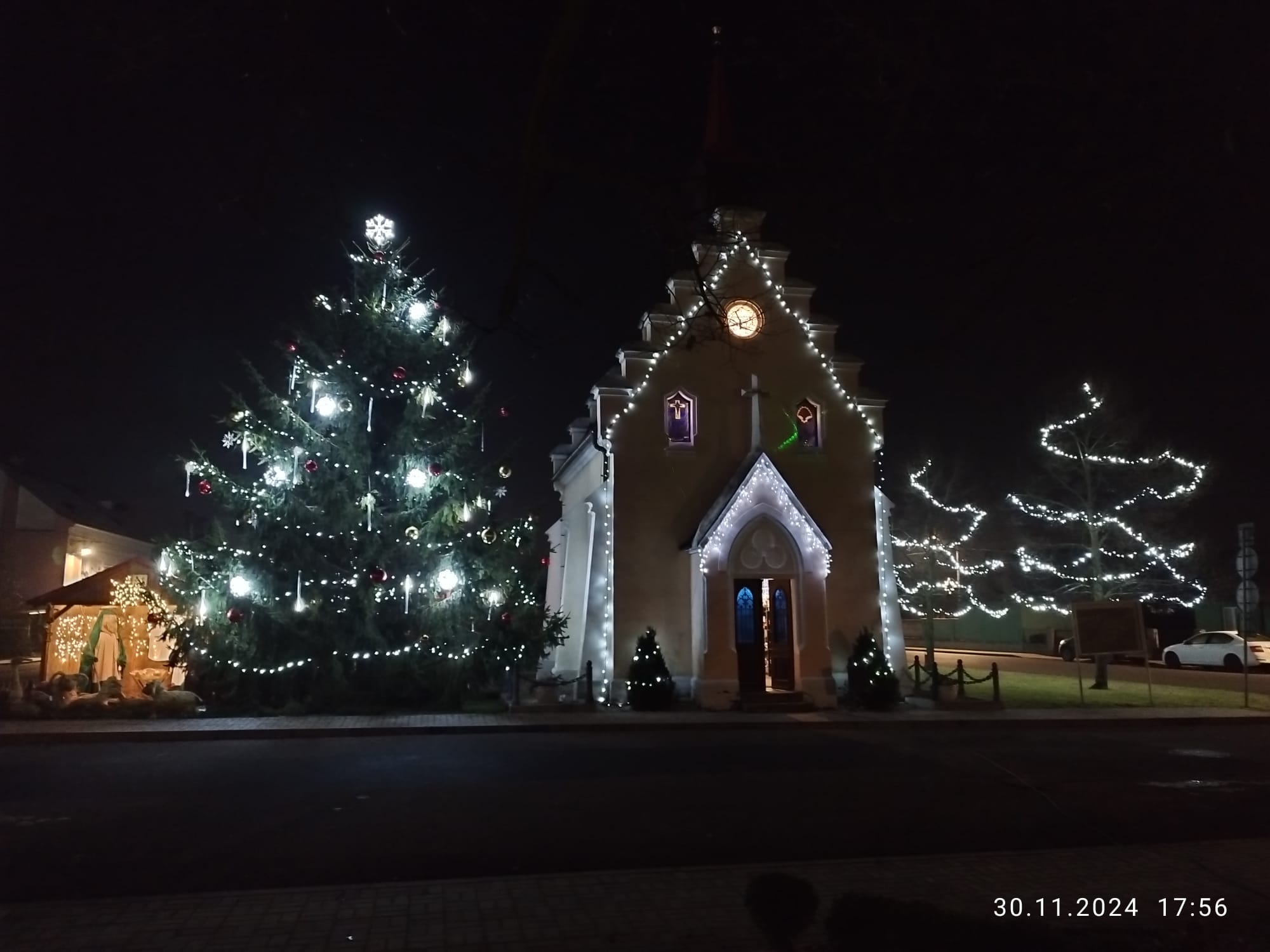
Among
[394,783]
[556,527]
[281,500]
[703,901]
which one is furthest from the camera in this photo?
[556,527]

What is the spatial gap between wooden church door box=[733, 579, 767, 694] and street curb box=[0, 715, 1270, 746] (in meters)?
2.12

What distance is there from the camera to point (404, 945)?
5.47 metres

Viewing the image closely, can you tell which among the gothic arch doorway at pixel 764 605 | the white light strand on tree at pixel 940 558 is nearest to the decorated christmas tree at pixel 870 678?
the gothic arch doorway at pixel 764 605

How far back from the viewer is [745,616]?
2069cm

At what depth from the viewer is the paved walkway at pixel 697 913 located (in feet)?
17.8

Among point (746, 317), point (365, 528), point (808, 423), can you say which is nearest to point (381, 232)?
point (365, 528)

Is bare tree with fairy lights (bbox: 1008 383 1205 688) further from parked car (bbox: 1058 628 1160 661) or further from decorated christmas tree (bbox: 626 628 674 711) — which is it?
decorated christmas tree (bbox: 626 628 674 711)

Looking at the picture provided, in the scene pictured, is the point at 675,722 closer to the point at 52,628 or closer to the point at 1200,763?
the point at 1200,763

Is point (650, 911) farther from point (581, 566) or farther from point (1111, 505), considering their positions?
point (1111, 505)

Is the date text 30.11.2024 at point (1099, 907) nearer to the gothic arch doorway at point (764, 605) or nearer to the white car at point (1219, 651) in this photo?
the gothic arch doorway at point (764, 605)

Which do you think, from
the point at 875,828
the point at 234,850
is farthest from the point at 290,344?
the point at 875,828

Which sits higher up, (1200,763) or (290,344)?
(290,344)

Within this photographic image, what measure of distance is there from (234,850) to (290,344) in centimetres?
1340

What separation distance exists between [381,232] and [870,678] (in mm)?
14048
